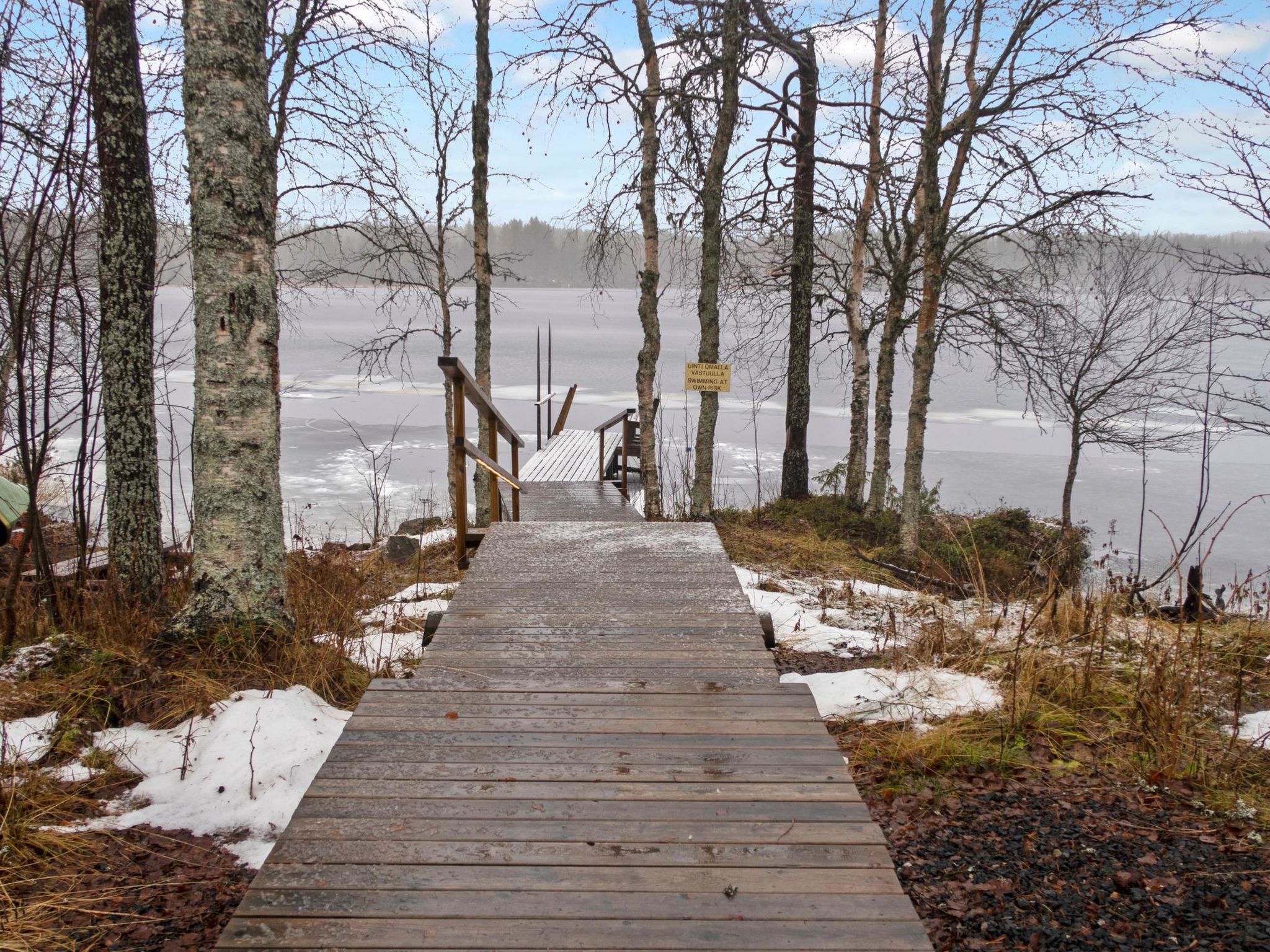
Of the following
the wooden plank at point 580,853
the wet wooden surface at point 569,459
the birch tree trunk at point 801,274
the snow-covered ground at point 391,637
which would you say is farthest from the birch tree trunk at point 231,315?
the birch tree trunk at point 801,274

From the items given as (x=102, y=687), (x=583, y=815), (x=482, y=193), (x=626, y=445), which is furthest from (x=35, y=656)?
(x=626, y=445)

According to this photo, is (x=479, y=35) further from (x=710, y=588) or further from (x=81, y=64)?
(x=710, y=588)

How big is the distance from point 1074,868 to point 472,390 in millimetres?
4321

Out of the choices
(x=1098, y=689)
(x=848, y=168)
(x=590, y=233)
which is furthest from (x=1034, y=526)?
(x=1098, y=689)

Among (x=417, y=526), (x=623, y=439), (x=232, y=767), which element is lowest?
(x=417, y=526)

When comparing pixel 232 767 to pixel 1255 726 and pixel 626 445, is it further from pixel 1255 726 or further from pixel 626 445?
pixel 626 445

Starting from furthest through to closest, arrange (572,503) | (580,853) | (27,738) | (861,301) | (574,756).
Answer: (861,301) < (572,503) < (27,738) < (574,756) < (580,853)

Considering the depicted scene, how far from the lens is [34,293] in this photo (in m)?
4.39

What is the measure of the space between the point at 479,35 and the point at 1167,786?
10460mm

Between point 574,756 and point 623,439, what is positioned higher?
point 623,439

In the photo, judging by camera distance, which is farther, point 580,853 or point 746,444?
point 746,444

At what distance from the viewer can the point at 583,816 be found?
236cm

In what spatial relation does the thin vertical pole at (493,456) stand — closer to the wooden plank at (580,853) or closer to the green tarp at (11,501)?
the green tarp at (11,501)

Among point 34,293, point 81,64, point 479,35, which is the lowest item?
point 34,293
